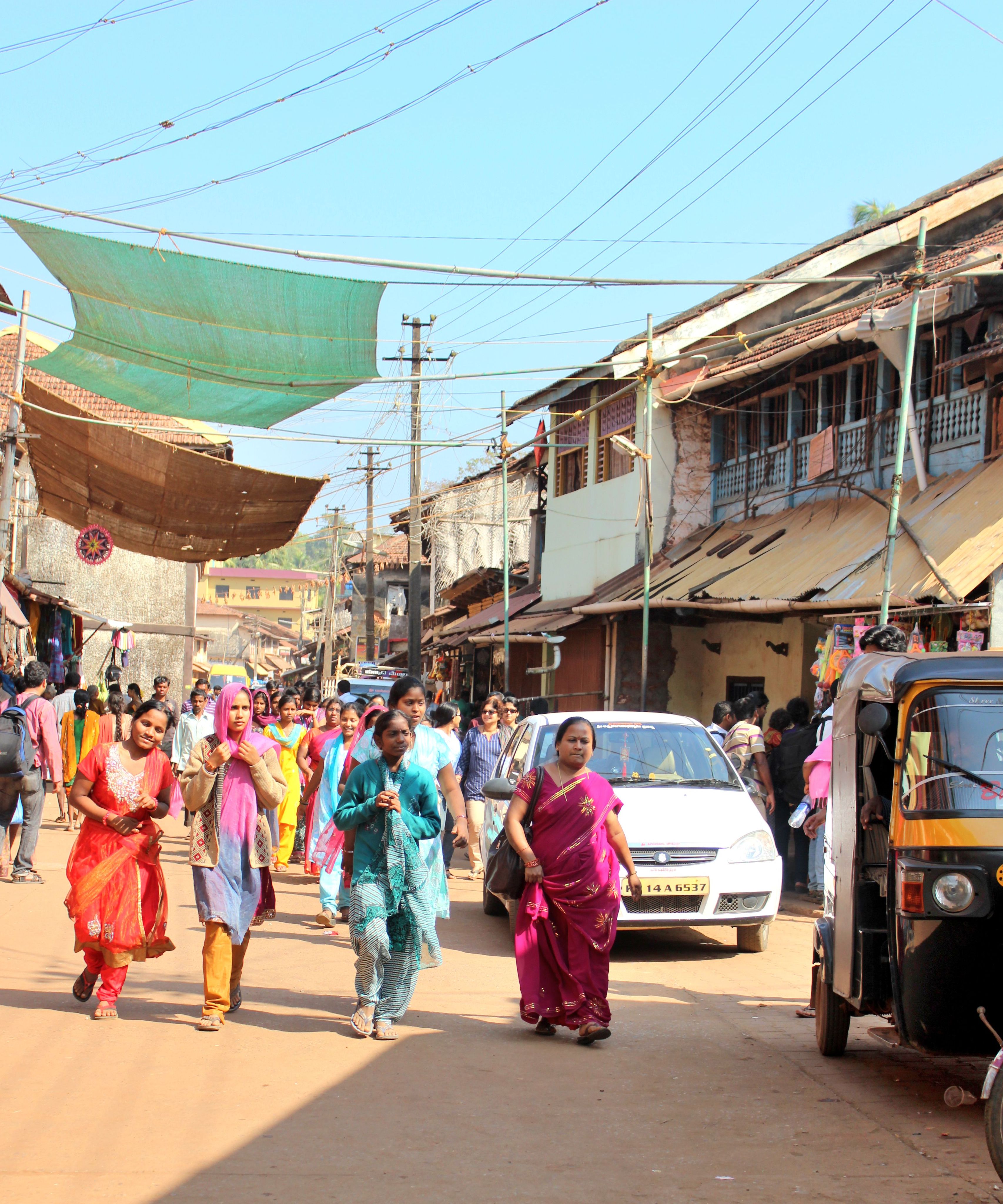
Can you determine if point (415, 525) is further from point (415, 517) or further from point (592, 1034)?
point (592, 1034)

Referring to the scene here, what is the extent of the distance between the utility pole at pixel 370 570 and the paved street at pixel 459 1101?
96.8 ft

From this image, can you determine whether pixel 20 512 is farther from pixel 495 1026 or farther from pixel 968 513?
pixel 495 1026

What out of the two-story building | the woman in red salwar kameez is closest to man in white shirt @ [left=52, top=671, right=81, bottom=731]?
the two-story building

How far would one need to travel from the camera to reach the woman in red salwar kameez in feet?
22.2

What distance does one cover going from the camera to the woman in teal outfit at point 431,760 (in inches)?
270

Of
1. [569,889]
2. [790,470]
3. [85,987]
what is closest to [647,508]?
[790,470]

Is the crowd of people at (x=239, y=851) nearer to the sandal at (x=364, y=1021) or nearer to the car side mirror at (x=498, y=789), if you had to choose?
the sandal at (x=364, y=1021)

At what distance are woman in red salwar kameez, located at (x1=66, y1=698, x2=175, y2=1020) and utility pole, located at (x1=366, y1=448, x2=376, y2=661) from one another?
96.9ft

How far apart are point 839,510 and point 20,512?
1586 centimetres

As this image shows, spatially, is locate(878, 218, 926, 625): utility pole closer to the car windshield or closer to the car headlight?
the car windshield

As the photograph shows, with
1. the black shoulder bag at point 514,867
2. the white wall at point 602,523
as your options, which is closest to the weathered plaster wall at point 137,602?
the white wall at point 602,523

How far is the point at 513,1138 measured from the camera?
4.82 meters

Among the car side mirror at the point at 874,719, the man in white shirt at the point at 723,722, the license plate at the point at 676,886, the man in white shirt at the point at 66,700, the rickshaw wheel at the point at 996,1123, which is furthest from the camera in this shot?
the man in white shirt at the point at 66,700

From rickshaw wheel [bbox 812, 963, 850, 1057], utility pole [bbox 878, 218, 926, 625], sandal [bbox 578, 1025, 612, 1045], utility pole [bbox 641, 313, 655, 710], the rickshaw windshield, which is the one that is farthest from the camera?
utility pole [bbox 641, 313, 655, 710]
